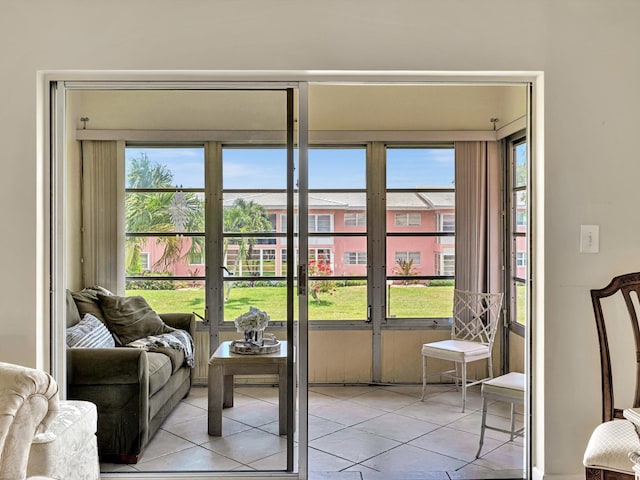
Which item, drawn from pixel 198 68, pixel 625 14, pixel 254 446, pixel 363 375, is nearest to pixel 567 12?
pixel 625 14

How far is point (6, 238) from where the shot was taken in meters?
2.71

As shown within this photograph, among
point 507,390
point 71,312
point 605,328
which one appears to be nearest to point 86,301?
point 71,312

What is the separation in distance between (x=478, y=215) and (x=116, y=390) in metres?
3.31

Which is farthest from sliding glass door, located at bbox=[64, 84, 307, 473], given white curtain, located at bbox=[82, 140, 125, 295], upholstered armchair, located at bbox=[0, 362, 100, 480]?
upholstered armchair, located at bbox=[0, 362, 100, 480]

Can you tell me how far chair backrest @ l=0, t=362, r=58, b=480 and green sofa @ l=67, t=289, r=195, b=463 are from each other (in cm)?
72

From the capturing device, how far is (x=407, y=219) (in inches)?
200

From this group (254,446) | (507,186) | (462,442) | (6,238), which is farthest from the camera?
(507,186)

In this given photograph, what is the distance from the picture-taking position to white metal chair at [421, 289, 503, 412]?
179 inches

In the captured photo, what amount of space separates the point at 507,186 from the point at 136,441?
11.5ft

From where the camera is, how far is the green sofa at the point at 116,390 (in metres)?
2.85

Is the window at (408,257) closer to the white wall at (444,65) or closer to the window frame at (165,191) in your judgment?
the white wall at (444,65)

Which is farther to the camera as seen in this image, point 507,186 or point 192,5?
point 507,186

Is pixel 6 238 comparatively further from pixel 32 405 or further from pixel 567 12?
pixel 567 12

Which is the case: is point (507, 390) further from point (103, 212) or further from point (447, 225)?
point (103, 212)
